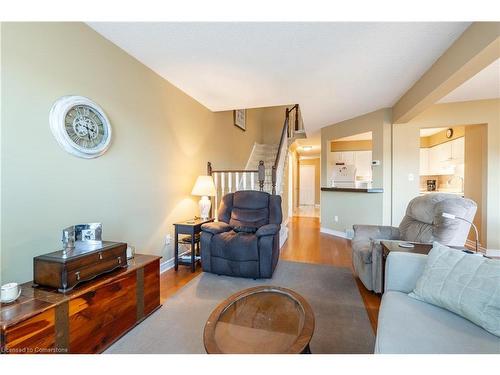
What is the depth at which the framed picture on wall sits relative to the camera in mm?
5120

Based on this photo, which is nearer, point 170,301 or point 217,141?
point 170,301

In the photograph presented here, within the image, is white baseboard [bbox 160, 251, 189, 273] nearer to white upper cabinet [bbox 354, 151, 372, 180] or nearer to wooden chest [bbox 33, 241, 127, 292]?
wooden chest [bbox 33, 241, 127, 292]

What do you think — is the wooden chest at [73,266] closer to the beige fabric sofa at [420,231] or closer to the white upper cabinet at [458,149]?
the beige fabric sofa at [420,231]

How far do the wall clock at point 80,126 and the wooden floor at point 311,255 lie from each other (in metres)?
1.52

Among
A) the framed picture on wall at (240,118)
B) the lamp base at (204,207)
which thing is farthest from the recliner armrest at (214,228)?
the framed picture on wall at (240,118)

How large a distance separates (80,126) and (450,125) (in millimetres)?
5037

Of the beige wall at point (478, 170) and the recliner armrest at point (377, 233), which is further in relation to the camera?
the beige wall at point (478, 170)

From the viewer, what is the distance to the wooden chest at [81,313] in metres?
1.06

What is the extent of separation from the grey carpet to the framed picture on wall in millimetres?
3552

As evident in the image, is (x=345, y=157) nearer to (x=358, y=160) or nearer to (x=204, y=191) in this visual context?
(x=358, y=160)

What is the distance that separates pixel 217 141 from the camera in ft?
14.1
